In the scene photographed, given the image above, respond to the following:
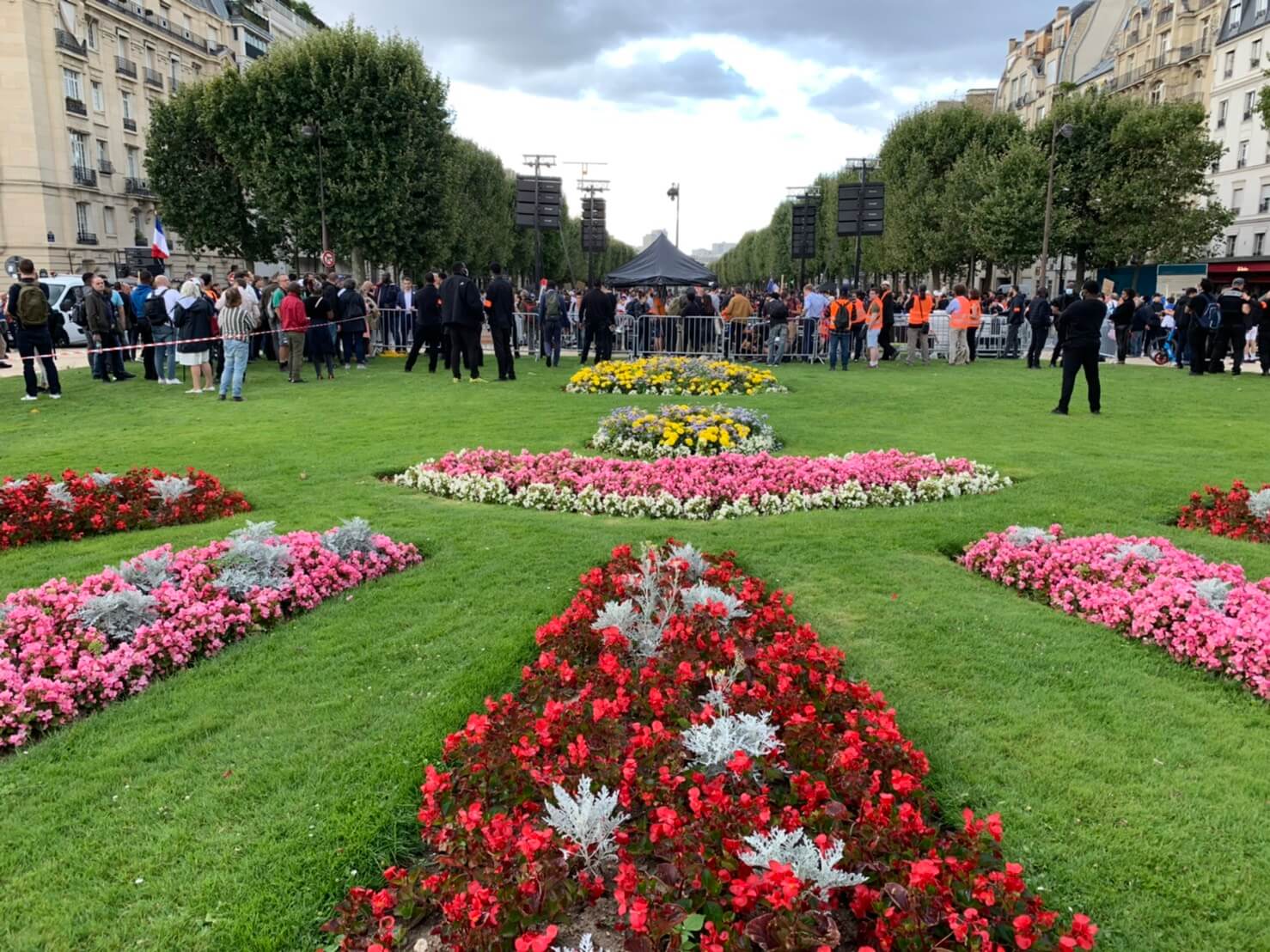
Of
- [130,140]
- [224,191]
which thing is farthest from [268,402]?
[130,140]

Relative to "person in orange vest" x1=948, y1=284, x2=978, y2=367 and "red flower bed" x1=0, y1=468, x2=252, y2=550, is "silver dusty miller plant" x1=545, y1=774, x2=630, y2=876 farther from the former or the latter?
"person in orange vest" x1=948, y1=284, x2=978, y2=367

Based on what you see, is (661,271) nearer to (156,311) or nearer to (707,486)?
(156,311)

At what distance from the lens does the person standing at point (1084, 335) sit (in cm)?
1244

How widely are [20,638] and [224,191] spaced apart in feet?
122

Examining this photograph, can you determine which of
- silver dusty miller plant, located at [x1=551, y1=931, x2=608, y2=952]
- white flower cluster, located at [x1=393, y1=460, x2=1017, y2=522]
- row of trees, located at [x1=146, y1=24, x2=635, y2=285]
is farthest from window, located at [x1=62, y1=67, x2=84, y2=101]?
silver dusty miller plant, located at [x1=551, y1=931, x2=608, y2=952]

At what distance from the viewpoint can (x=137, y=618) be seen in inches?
194

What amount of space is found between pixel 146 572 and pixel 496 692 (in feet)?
8.13

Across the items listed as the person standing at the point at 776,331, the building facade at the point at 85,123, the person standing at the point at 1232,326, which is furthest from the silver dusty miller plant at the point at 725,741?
the building facade at the point at 85,123

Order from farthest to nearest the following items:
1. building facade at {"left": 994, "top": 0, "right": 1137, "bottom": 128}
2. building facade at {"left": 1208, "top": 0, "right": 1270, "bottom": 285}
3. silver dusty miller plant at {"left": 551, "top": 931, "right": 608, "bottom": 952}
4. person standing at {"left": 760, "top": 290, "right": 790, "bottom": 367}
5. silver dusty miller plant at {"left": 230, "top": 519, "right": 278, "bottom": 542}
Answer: building facade at {"left": 994, "top": 0, "right": 1137, "bottom": 128} → building facade at {"left": 1208, "top": 0, "right": 1270, "bottom": 285} → person standing at {"left": 760, "top": 290, "right": 790, "bottom": 367} → silver dusty miller plant at {"left": 230, "top": 519, "right": 278, "bottom": 542} → silver dusty miller plant at {"left": 551, "top": 931, "right": 608, "bottom": 952}

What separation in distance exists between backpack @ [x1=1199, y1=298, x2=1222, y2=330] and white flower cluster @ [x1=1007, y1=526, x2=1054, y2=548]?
16.1 metres

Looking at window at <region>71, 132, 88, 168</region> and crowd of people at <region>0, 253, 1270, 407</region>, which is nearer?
crowd of people at <region>0, 253, 1270, 407</region>

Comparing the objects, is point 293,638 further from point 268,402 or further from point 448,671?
point 268,402

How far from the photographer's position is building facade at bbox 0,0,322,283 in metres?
43.8

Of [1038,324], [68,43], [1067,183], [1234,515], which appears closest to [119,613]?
[1234,515]
